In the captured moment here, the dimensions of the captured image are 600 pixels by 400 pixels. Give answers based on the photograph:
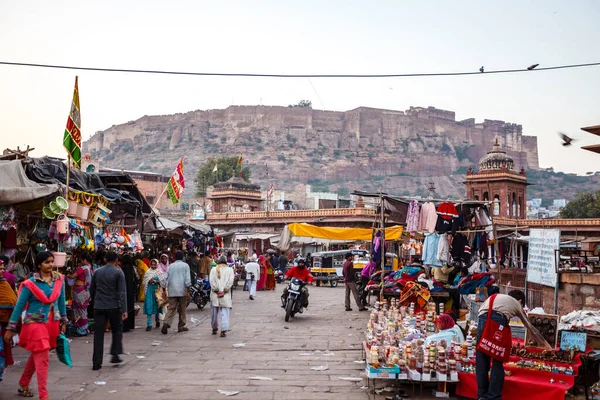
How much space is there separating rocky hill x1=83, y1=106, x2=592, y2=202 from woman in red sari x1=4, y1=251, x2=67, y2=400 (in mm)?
113703

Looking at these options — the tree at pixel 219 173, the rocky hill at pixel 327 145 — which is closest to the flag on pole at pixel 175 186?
the tree at pixel 219 173

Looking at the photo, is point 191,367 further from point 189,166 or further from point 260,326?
point 189,166

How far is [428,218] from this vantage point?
11.0m

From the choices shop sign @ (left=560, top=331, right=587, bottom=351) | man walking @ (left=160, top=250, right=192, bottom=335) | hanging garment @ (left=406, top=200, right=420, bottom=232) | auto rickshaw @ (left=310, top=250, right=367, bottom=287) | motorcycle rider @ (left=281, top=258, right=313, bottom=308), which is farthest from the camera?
auto rickshaw @ (left=310, top=250, right=367, bottom=287)

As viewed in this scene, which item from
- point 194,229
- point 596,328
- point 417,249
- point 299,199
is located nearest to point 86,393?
point 596,328

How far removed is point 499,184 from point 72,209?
38569 mm

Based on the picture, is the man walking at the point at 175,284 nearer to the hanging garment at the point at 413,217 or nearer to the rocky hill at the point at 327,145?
the hanging garment at the point at 413,217

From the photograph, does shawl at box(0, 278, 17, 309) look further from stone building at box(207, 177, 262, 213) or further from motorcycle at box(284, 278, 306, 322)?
stone building at box(207, 177, 262, 213)

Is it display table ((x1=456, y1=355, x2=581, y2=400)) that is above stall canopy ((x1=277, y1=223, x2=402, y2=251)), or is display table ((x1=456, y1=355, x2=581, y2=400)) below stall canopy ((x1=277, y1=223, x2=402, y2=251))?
below

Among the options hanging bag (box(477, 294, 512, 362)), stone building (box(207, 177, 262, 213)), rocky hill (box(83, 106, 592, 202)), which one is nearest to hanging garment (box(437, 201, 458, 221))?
hanging bag (box(477, 294, 512, 362))

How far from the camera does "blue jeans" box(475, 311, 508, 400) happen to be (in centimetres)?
592

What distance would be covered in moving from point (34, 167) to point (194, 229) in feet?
31.3

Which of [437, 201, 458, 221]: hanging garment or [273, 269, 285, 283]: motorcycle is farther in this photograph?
[273, 269, 285, 283]: motorcycle

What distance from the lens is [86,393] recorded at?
631 centimetres
